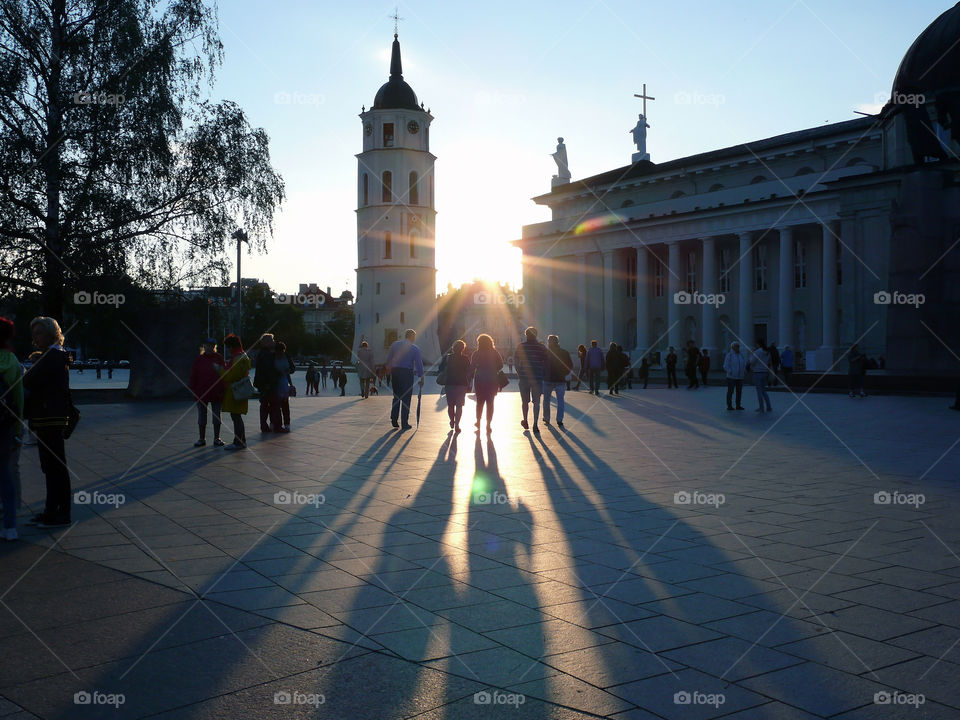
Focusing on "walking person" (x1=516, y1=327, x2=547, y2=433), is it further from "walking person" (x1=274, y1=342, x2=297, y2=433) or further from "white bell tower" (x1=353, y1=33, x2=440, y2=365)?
"white bell tower" (x1=353, y1=33, x2=440, y2=365)

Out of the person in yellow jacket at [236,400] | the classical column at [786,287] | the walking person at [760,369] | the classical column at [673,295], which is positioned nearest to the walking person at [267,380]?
the person in yellow jacket at [236,400]

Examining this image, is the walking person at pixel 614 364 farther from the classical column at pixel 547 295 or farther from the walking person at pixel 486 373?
the classical column at pixel 547 295

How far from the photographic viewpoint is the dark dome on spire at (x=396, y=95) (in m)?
85.4

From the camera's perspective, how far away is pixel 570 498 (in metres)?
9.01

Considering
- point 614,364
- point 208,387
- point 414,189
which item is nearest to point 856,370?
point 614,364

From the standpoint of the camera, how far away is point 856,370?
2722cm

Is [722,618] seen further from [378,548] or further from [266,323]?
[266,323]

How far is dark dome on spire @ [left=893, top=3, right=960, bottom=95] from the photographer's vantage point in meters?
24.7

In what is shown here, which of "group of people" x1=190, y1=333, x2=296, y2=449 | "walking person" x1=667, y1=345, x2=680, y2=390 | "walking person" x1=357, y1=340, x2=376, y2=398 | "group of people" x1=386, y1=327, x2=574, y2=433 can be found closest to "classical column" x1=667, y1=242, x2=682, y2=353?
"walking person" x1=667, y1=345, x2=680, y2=390

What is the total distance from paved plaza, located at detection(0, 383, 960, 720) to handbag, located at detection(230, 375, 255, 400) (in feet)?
8.17

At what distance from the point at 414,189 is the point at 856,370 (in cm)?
6353

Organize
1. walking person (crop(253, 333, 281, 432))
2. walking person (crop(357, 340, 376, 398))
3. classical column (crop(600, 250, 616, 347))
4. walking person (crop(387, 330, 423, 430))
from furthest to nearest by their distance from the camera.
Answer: classical column (crop(600, 250, 616, 347)) < walking person (crop(357, 340, 376, 398)) < walking person (crop(387, 330, 423, 430)) < walking person (crop(253, 333, 281, 432))

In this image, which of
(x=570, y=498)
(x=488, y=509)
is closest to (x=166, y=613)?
(x=488, y=509)

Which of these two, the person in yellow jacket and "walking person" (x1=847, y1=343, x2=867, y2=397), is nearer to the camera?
the person in yellow jacket
